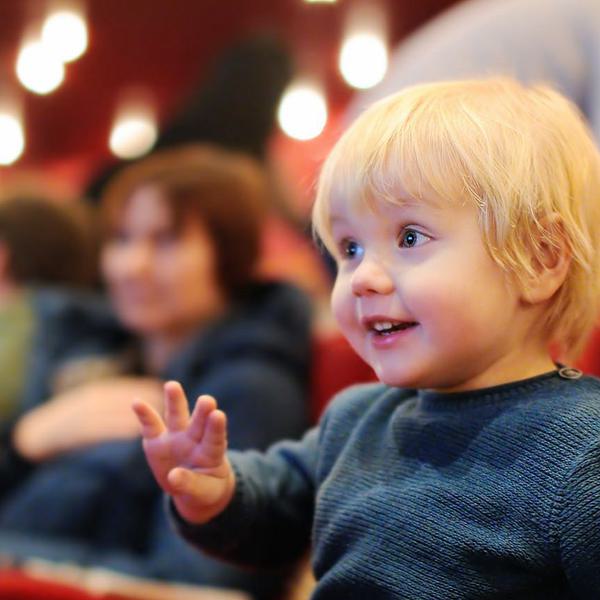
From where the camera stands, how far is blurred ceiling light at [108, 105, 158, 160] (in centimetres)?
328

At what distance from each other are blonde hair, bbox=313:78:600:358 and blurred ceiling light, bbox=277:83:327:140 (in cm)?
183

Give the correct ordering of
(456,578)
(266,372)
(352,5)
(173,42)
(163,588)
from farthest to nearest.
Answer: (173,42) → (352,5) → (266,372) → (163,588) → (456,578)

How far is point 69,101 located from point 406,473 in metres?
2.90

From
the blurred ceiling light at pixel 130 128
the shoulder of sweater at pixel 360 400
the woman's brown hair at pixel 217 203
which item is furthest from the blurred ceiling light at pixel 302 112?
the shoulder of sweater at pixel 360 400

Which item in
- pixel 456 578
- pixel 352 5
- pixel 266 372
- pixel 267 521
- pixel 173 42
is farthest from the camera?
pixel 173 42

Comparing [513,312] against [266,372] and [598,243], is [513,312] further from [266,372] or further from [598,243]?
[266,372]

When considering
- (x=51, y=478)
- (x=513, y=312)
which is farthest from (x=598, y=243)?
(x=51, y=478)

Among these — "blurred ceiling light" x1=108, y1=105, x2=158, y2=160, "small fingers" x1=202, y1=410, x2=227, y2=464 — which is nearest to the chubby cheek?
"small fingers" x1=202, y1=410, x2=227, y2=464

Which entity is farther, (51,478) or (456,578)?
(51,478)

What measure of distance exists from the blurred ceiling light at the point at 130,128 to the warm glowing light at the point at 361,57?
0.73 metres

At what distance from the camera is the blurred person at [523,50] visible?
1.23 meters

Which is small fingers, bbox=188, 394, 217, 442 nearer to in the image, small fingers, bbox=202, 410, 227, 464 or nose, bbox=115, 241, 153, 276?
small fingers, bbox=202, 410, 227, 464

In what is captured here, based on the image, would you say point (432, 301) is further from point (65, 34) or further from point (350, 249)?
point (65, 34)

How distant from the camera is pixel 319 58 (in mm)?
3002
